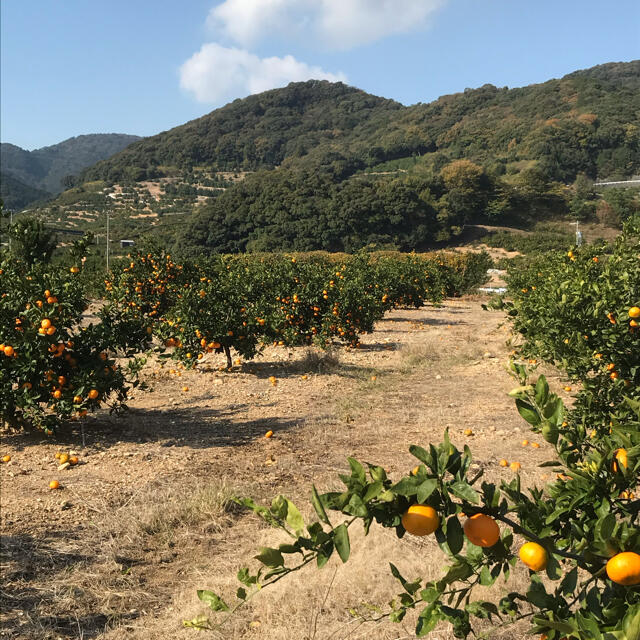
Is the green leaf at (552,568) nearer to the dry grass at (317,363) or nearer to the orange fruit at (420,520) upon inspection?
the orange fruit at (420,520)

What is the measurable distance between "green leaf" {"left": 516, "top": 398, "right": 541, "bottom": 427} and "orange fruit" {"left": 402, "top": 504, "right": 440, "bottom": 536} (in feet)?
1.17

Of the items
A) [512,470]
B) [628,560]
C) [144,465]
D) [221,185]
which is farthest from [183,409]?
[221,185]

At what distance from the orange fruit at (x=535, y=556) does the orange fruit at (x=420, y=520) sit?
0.71 feet

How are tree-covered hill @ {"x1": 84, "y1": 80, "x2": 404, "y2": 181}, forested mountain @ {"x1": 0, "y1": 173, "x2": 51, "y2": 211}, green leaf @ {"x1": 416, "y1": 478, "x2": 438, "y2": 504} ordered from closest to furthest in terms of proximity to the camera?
green leaf @ {"x1": 416, "y1": 478, "x2": 438, "y2": 504} → tree-covered hill @ {"x1": 84, "y1": 80, "x2": 404, "y2": 181} → forested mountain @ {"x1": 0, "y1": 173, "x2": 51, "y2": 211}

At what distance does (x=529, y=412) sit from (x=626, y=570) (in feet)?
1.27

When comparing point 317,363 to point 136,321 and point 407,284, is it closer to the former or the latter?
point 136,321

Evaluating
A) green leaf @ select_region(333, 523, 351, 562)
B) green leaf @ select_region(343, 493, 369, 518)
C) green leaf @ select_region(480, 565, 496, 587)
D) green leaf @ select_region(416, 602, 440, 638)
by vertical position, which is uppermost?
green leaf @ select_region(343, 493, 369, 518)

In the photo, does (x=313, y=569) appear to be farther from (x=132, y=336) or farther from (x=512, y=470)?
(x=132, y=336)

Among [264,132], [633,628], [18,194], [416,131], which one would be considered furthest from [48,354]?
[18,194]

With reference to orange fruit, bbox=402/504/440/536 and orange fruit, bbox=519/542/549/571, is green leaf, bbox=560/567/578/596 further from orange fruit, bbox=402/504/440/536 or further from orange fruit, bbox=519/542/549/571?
orange fruit, bbox=402/504/440/536

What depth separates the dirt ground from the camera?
8.63 ft

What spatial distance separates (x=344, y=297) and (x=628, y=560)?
9.56m

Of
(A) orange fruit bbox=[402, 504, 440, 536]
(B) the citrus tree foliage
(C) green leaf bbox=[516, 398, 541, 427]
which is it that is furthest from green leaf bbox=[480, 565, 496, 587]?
(C) green leaf bbox=[516, 398, 541, 427]

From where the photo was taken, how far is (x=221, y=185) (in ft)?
309
